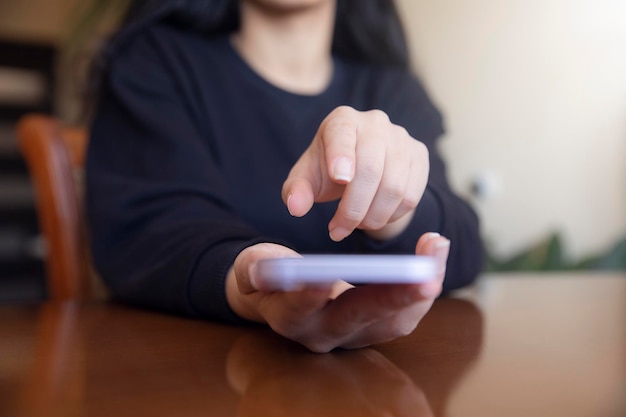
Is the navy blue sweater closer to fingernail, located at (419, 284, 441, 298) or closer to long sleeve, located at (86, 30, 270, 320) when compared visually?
long sleeve, located at (86, 30, 270, 320)

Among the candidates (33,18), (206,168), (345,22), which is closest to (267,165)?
(206,168)

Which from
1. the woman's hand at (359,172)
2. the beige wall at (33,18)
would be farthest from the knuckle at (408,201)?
the beige wall at (33,18)

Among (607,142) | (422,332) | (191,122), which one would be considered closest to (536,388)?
(422,332)

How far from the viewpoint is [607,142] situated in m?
0.39

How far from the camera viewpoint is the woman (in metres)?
0.26

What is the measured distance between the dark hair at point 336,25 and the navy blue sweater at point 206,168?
0.04 ft

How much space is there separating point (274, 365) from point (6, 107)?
2181 mm

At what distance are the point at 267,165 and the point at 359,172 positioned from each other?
0.68 ft

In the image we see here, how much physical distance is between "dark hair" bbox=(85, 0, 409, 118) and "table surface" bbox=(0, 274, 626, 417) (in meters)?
0.22

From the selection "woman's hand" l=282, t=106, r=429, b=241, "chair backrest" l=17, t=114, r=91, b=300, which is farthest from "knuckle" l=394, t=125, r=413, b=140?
"chair backrest" l=17, t=114, r=91, b=300

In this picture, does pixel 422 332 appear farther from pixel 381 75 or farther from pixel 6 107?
pixel 6 107

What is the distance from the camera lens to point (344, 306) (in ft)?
0.83

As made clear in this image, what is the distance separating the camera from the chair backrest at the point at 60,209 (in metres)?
0.69

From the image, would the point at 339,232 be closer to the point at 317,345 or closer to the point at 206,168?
the point at 317,345
